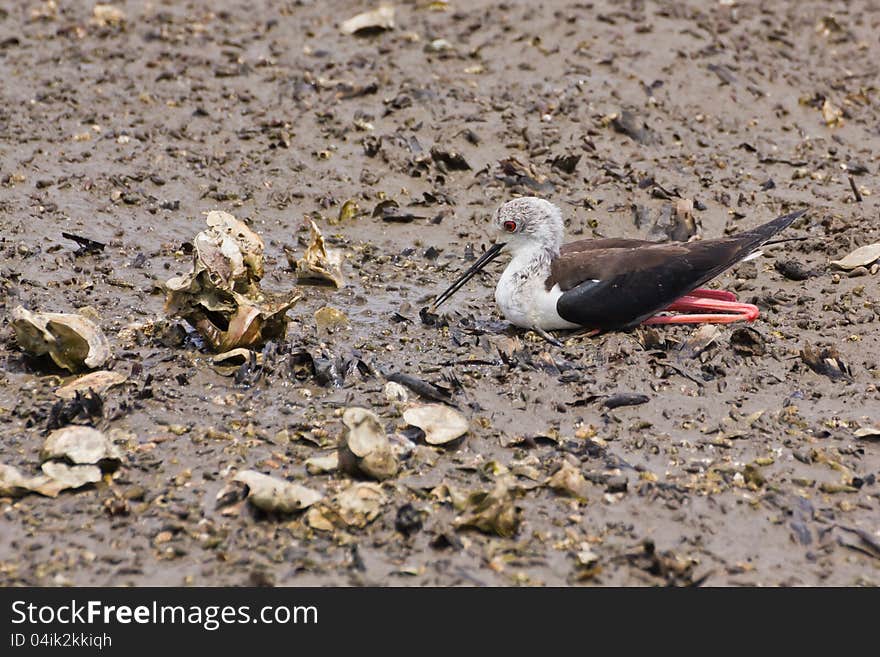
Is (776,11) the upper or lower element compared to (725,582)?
lower

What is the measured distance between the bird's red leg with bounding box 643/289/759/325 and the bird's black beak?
3.60 feet

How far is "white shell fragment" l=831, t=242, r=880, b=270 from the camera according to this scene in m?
8.07

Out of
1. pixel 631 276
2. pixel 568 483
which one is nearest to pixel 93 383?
pixel 568 483

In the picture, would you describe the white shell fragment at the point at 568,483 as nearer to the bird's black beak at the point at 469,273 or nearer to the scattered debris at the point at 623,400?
the scattered debris at the point at 623,400

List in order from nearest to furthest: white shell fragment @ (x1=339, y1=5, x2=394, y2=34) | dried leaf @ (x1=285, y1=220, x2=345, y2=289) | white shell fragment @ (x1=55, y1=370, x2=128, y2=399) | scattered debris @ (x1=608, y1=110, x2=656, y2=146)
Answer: white shell fragment @ (x1=55, y1=370, x2=128, y2=399)
dried leaf @ (x1=285, y1=220, x2=345, y2=289)
scattered debris @ (x1=608, y1=110, x2=656, y2=146)
white shell fragment @ (x1=339, y1=5, x2=394, y2=34)

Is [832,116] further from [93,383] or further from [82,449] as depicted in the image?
[82,449]

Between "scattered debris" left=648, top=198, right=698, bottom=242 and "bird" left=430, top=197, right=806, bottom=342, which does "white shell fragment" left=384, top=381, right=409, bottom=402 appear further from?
"scattered debris" left=648, top=198, right=698, bottom=242

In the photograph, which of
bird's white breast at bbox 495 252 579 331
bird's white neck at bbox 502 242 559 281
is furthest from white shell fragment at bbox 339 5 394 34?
bird's white breast at bbox 495 252 579 331

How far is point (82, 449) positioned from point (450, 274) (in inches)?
136

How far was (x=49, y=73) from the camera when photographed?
10.7 m

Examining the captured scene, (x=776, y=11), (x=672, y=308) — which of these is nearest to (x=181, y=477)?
(x=672, y=308)
